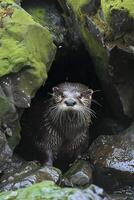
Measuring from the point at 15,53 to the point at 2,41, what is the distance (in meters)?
0.22

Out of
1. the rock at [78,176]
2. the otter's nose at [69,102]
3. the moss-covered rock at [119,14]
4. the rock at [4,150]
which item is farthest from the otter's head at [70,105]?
the rock at [4,150]

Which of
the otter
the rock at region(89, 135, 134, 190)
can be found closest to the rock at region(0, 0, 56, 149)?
the otter

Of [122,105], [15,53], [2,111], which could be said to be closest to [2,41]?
[15,53]

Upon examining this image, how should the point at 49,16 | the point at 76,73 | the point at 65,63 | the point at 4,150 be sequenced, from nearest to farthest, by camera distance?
the point at 4,150 → the point at 49,16 → the point at 65,63 → the point at 76,73

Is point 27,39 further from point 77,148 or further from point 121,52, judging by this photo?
point 77,148

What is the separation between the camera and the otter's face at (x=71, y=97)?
685 cm

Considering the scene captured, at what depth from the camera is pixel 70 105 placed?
6793mm

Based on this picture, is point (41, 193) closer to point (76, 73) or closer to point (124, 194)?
point (124, 194)

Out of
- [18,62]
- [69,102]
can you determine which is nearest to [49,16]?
[69,102]

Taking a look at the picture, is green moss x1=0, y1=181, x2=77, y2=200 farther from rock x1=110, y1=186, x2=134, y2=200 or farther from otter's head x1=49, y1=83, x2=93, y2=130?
otter's head x1=49, y1=83, x2=93, y2=130

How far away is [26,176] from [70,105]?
43.4 inches

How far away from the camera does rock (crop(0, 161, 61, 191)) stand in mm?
5894

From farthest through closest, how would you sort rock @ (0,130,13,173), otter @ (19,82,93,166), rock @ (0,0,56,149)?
otter @ (19,82,93,166), rock @ (0,0,56,149), rock @ (0,130,13,173)

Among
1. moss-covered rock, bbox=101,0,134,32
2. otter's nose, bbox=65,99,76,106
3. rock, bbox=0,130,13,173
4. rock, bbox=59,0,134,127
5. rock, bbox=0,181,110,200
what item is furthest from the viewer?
otter's nose, bbox=65,99,76,106
